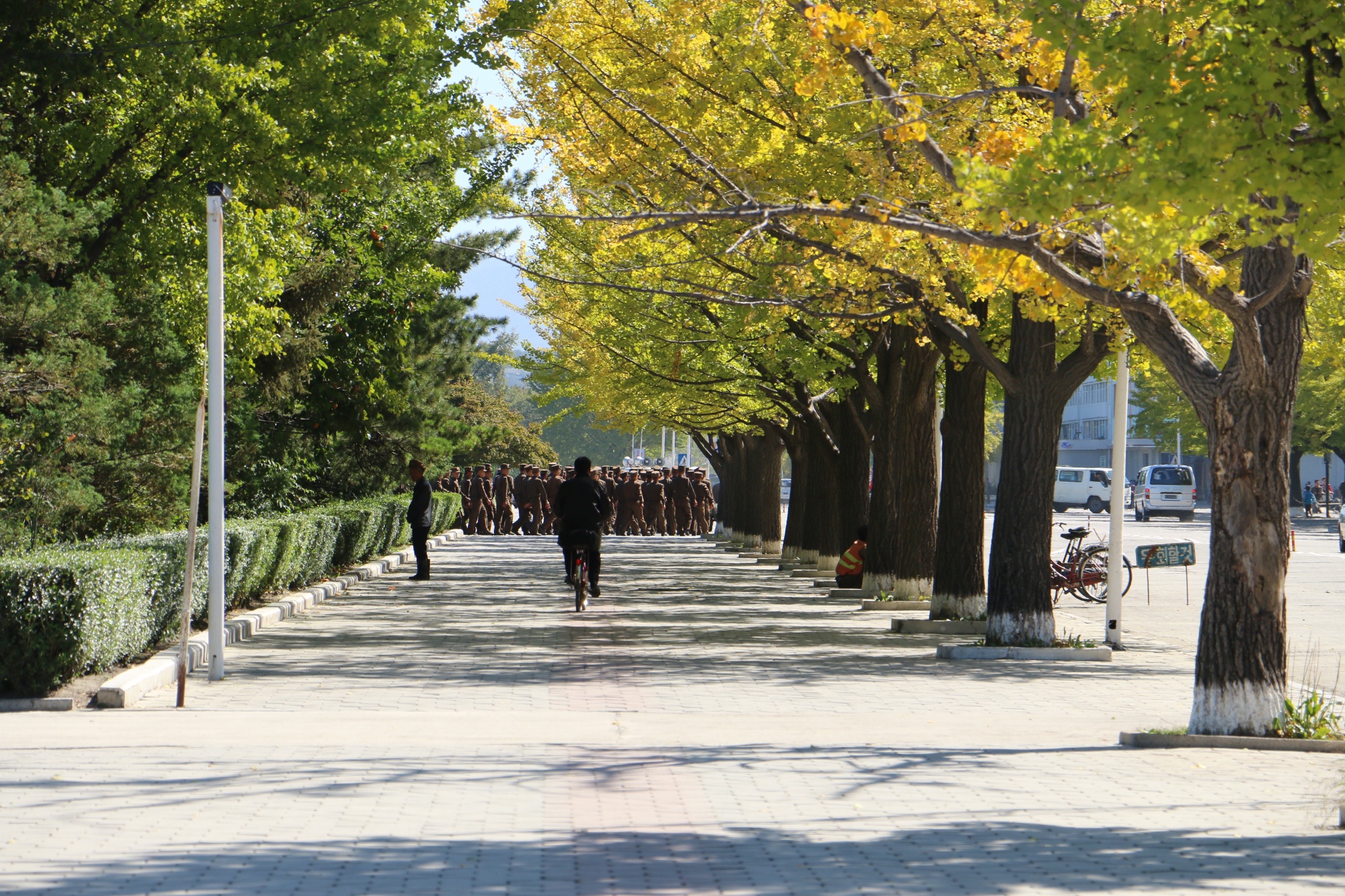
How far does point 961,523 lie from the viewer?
59.0 ft

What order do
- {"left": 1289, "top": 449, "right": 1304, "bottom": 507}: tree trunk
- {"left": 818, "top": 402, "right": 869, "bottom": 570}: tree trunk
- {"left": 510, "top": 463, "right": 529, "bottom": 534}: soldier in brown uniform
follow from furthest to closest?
{"left": 1289, "top": 449, "right": 1304, "bottom": 507}: tree trunk
{"left": 510, "top": 463, "right": 529, "bottom": 534}: soldier in brown uniform
{"left": 818, "top": 402, "right": 869, "bottom": 570}: tree trunk

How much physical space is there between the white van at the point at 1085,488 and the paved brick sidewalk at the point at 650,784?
2381 inches

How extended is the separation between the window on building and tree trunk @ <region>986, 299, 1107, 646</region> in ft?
307

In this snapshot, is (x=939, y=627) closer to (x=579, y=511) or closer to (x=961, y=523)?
(x=961, y=523)

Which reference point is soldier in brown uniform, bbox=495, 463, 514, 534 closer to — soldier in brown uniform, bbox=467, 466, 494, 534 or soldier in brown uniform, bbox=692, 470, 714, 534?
soldier in brown uniform, bbox=467, 466, 494, 534

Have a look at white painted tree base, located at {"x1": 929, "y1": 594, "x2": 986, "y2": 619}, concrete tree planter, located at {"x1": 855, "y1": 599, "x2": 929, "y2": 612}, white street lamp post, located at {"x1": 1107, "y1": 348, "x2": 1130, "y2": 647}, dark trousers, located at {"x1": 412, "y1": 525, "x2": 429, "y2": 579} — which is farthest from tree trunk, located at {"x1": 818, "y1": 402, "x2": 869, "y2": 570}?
white street lamp post, located at {"x1": 1107, "y1": 348, "x2": 1130, "y2": 647}

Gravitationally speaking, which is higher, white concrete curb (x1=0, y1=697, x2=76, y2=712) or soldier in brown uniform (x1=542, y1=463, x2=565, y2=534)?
soldier in brown uniform (x1=542, y1=463, x2=565, y2=534)

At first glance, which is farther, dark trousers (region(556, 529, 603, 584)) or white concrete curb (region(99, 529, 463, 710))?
dark trousers (region(556, 529, 603, 584))

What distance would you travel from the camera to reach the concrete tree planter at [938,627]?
17.6 m

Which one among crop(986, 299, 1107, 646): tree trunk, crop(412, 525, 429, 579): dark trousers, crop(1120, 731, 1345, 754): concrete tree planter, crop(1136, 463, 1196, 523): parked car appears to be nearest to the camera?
crop(1120, 731, 1345, 754): concrete tree planter

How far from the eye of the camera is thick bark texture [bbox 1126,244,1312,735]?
395 inches

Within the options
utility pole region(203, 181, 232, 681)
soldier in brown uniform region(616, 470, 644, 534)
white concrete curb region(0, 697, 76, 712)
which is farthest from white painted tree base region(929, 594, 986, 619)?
soldier in brown uniform region(616, 470, 644, 534)

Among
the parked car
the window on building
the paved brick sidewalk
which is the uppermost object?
the window on building

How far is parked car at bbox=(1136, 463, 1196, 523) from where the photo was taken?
64375 mm
